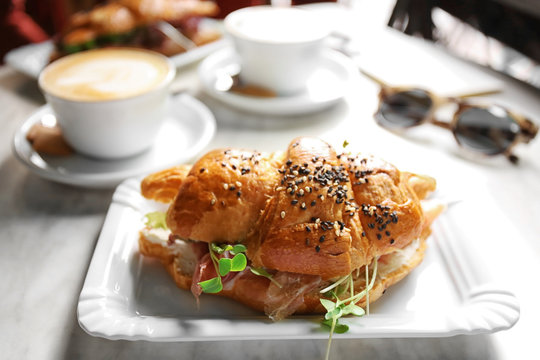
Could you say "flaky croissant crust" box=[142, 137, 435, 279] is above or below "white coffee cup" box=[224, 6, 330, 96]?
above

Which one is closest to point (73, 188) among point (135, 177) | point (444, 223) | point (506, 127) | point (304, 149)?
point (135, 177)

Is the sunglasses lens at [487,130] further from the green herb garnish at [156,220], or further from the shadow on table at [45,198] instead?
the shadow on table at [45,198]

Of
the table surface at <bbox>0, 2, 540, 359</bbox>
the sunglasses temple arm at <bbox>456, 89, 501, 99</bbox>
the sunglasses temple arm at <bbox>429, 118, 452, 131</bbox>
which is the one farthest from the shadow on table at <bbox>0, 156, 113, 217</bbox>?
the sunglasses temple arm at <bbox>456, 89, 501, 99</bbox>

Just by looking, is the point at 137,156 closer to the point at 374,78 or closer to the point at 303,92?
the point at 303,92

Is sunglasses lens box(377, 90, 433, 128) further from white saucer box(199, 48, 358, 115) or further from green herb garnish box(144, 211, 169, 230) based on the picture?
green herb garnish box(144, 211, 169, 230)

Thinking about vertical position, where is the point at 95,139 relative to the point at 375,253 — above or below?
below

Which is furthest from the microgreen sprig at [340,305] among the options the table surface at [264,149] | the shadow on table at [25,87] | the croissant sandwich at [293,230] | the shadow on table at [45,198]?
the shadow on table at [25,87]

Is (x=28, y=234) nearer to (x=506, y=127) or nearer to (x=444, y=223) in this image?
(x=444, y=223)
